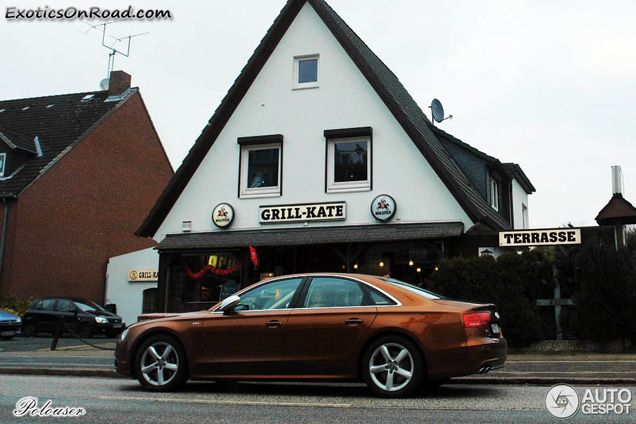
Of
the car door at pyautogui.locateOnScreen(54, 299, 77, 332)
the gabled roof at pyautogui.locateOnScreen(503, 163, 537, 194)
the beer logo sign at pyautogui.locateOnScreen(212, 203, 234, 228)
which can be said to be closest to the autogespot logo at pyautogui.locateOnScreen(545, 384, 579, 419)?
the beer logo sign at pyautogui.locateOnScreen(212, 203, 234, 228)

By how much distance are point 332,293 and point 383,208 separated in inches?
397

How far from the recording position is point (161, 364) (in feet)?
30.1

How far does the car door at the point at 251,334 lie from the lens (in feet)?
28.6

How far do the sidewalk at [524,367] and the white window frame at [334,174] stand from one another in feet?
22.9

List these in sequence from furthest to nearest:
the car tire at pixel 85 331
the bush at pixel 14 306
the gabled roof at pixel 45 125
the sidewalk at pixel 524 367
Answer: the gabled roof at pixel 45 125
the bush at pixel 14 306
the car tire at pixel 85 331
the sidewalk at pixel 524 367

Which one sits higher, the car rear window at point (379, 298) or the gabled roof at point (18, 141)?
the gabled roof at point (18, 141)

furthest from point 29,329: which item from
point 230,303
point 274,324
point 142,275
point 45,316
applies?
point 274,324

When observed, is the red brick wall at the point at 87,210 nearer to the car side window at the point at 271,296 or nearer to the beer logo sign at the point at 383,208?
the beer logo sign at the point at 383,208

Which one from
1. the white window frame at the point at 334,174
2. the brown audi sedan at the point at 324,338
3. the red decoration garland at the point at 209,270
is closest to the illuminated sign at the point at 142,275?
the red decoration garland at the point at 209,270

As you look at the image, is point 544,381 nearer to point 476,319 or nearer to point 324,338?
point 476,319

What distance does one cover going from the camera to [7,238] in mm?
29984

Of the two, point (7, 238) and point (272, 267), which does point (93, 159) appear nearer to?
point (7, 238)

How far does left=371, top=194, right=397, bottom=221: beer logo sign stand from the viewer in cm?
1866

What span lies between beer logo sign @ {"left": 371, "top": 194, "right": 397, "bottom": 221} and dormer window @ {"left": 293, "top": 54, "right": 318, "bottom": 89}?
4269 millimetres
